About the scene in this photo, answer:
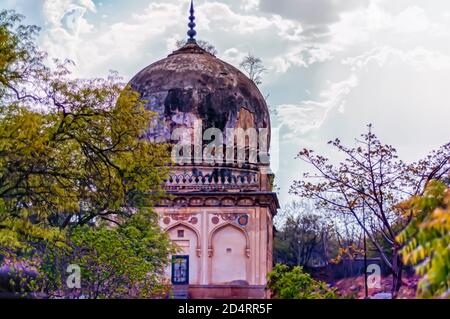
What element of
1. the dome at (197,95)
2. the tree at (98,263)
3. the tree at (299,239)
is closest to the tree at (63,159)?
the tree at (98,263)

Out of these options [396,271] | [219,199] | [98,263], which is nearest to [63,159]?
[98,263]

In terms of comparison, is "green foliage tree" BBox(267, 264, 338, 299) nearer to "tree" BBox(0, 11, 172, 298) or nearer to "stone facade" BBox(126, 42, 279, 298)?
"tree" BBox(0, 11, 172, 298)

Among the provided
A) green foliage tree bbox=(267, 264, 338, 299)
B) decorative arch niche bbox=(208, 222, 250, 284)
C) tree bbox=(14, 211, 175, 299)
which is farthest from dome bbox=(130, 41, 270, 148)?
green foliage tree bbox=(267, 264, 338, 299)

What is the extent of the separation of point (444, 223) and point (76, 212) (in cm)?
1037

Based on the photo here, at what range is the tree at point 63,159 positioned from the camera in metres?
14.0

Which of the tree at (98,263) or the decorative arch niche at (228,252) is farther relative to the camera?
the decorative arch niche at (228,252)

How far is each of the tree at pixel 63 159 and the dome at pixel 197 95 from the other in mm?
6958

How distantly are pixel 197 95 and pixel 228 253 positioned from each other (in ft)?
12.7

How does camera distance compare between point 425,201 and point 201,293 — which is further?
point 201,293

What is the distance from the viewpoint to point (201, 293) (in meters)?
22.4

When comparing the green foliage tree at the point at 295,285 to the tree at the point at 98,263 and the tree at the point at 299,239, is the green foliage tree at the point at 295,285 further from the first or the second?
the tree at the point at 299,239
